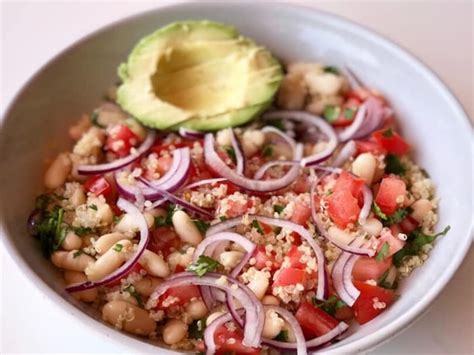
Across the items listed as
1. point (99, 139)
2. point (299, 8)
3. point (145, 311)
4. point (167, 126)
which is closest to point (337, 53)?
point (299, 8)

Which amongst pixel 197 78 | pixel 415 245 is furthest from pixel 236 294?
pixel 197 78

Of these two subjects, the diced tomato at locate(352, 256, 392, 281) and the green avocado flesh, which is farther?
the green avocado flesh

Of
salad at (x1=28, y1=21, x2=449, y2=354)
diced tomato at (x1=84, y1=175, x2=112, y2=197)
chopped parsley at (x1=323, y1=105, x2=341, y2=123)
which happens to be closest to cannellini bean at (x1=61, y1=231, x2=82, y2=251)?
salad at (x1=28, y1=21, x2=449, y2=354)

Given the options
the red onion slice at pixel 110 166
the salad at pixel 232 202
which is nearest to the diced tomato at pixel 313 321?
the salad at pixel 232 202

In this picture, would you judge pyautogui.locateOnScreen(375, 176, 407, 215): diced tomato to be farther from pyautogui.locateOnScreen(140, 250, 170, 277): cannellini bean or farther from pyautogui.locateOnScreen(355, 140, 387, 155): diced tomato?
→ pyautogui.locateOnScreen(140, 250, 170, 277): cannellini bean

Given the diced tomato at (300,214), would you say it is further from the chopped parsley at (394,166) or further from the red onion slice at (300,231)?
the chopped parsley at (394,166)

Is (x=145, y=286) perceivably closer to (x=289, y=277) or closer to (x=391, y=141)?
(x=289, y=277)
